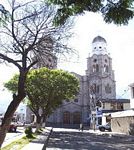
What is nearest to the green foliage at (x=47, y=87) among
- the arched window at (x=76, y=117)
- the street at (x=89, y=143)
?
the street at (x=89, y=143)

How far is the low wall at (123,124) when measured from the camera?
47062mm

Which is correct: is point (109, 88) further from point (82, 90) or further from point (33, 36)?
point (33, 36)

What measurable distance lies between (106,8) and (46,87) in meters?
43.0

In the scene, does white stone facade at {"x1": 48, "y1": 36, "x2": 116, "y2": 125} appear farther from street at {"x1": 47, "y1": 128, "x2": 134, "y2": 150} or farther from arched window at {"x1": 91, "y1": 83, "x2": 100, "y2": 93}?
street at {"x1": 47, "y1": 128, "x2": 134, "y2": 150}

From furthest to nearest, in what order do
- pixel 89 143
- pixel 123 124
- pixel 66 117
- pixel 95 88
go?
pixel 95 88
pixel 66 117
pixel 123 124
pixel 89 143

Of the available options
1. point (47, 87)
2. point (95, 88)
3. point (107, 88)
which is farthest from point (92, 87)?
point (47, 87)

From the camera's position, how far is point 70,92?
5181cm

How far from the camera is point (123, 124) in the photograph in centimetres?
5184

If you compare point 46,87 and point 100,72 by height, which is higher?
point 100,72

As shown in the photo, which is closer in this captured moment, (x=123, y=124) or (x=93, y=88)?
(x=123, y=124)

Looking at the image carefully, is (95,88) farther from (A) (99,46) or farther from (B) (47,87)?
(B) (47,87)

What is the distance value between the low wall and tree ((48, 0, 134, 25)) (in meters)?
42.2

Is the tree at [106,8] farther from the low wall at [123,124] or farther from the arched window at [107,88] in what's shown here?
the arched window at [107,88]

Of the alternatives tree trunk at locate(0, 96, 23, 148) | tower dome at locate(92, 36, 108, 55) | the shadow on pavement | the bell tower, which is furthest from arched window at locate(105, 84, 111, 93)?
tree trunk at locate(0, 96, 23, 148)
